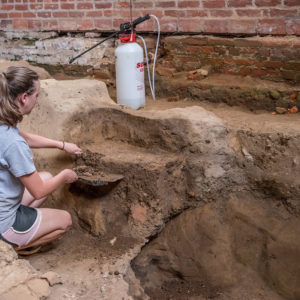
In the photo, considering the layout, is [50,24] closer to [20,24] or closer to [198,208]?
[20,24]

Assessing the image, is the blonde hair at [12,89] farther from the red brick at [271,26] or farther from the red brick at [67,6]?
the red brick at [67,6]

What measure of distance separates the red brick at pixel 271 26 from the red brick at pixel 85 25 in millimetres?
1651

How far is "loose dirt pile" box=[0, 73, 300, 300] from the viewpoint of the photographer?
8.11 feet

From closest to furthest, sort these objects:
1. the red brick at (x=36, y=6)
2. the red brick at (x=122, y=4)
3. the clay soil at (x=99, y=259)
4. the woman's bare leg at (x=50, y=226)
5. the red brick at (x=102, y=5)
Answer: the clay soil at (x=99, y=259) < the woman's bare leg at (x=50, y=226) < the red brick at (x=122, y=4) < the red brick at (x=102, y=5) < the red brick at (x=36, y=6)

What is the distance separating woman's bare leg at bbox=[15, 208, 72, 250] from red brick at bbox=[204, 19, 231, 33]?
73.2 inches

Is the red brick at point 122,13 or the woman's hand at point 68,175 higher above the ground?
the red brick at point 122,13

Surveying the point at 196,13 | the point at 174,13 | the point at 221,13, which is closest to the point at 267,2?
the point at 221,13

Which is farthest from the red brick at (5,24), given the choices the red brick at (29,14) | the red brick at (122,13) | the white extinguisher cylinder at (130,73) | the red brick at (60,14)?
the white extinguisher cylinder at (130,73)

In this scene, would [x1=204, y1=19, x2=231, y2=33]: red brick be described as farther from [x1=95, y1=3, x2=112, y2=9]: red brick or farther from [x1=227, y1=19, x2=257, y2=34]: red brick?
[x1=95, y1=3, x2=112, y2=9]: red brick

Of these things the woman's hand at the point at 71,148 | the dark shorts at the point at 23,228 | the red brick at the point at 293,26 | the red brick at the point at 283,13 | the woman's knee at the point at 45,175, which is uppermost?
the red brick at the point at 283,13

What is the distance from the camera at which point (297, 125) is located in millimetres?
2596

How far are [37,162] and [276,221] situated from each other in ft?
5.23

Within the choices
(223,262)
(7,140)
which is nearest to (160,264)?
(223,262)

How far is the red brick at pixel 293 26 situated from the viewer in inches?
115
